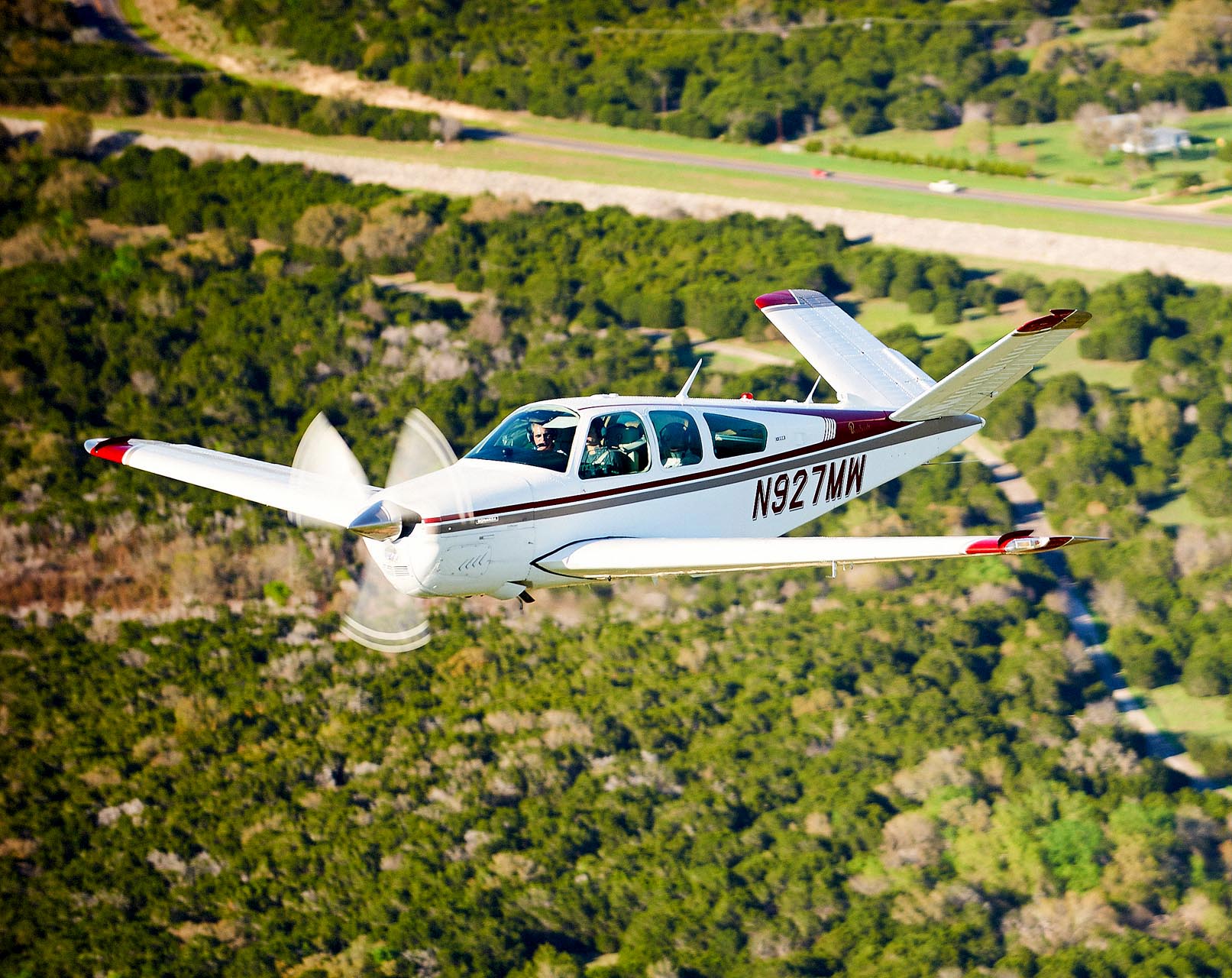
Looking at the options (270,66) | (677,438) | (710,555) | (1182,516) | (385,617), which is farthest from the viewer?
(270,66)

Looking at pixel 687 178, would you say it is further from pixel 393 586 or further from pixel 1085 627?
pixel 393 586

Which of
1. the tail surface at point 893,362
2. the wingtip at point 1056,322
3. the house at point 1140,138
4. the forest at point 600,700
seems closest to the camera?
the wingtip at point 1056,322

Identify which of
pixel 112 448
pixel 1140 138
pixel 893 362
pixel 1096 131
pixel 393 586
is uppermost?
pixel 1096 131

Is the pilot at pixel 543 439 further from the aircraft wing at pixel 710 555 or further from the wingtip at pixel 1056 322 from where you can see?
the wingtip at pixel 1056 322

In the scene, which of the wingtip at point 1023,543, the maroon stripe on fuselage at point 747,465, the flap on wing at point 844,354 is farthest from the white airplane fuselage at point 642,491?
the wingtip at point 1023,543

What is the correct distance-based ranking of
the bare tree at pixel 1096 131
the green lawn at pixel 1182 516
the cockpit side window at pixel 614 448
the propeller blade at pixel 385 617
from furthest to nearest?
the bare tree at pixel 1096 131
the green lawn at pixel 1182 516
the cockpit side window at pixel 614 448
the propeller blade at pixel 385 617

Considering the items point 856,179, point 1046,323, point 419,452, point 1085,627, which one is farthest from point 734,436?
point 856,179
